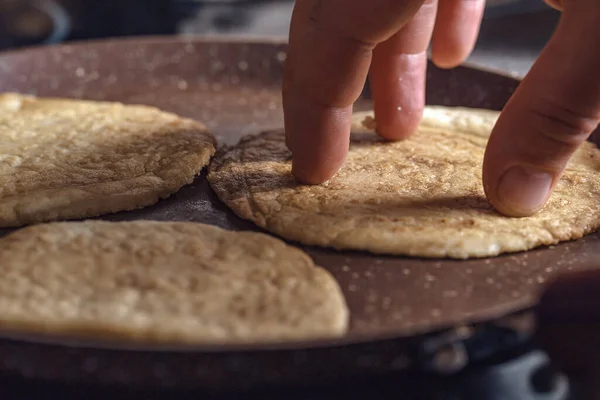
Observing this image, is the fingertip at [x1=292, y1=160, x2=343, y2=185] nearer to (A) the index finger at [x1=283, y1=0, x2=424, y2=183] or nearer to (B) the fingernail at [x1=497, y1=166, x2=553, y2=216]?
(A) the index finger at [x1=283, y1=0, x2=424, y2=183]

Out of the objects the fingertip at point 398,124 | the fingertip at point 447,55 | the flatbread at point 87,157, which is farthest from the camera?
the fingertip at point 447,55

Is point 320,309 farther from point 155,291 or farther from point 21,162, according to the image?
point 21,162

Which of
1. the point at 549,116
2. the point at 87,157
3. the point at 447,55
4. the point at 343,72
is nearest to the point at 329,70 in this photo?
the point at 343,72

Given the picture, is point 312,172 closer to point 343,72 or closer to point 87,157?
point 343,72

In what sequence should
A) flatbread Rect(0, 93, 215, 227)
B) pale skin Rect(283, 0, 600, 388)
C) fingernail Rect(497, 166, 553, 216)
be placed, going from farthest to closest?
flatbread Rect(0, 93, 215, 227), fingernail Rect(497, 166, 553, 216), pale skin Rect(283, 0, 600, 388)

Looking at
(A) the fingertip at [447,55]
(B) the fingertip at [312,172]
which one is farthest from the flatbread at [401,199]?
(A) the fingertip at [447,55]

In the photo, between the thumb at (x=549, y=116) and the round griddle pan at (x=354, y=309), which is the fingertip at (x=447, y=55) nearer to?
the round griddle pan at (x=354, y=309)

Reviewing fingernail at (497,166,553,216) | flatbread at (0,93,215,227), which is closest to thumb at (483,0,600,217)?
fingernail at (497,166,553,216)
